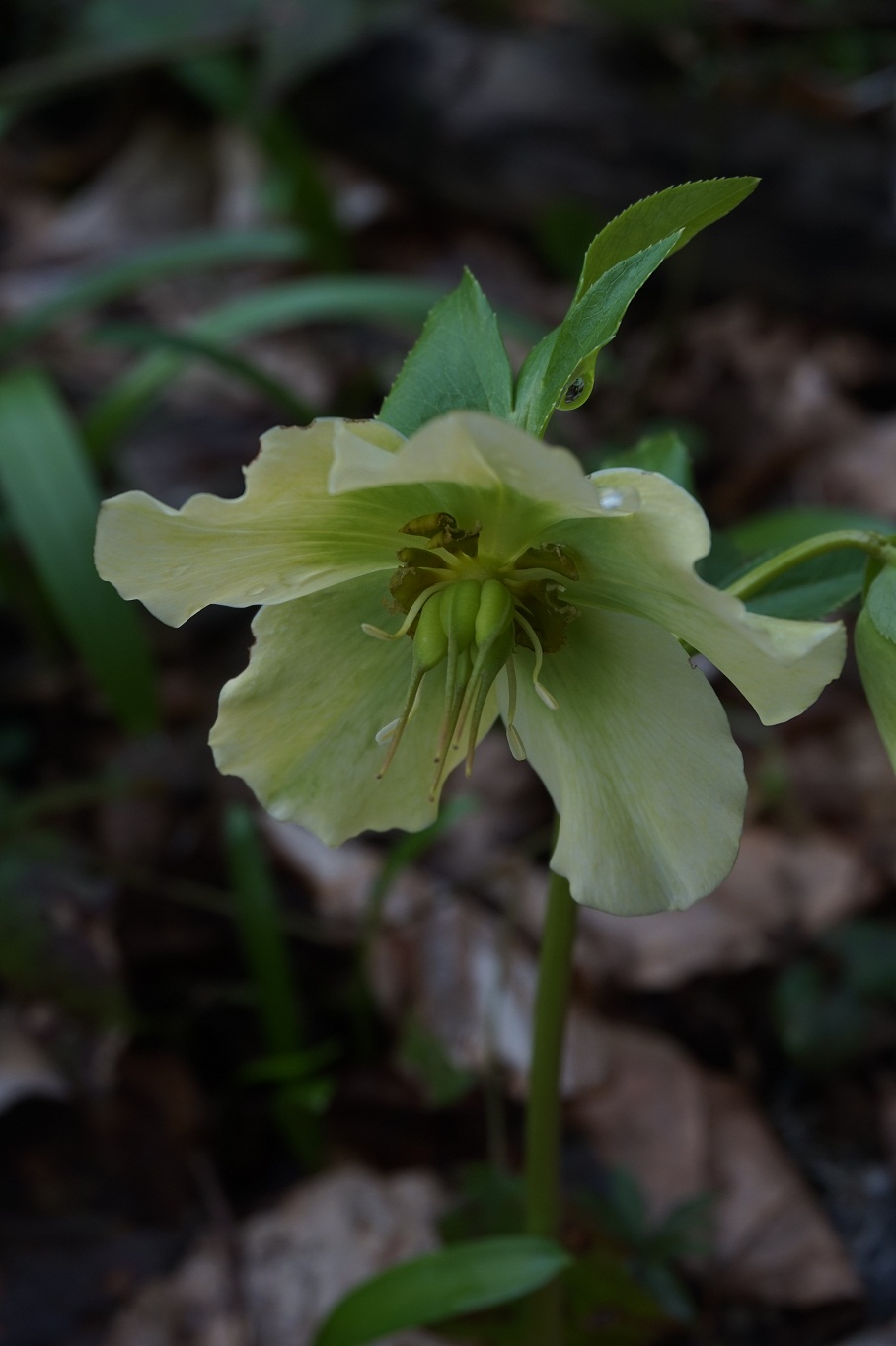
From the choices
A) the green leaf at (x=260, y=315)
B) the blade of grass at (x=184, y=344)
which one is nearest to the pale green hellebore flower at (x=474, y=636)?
the blade of grass at (x=184, y=344)

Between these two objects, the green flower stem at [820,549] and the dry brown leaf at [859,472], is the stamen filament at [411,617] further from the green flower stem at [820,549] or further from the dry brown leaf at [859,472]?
the dry brown leaf at [859,472]

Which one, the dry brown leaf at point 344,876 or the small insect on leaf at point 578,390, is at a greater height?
the small insect on leaf at point 578,390

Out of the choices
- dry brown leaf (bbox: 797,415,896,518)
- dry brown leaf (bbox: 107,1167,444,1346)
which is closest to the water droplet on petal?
dry brown leaf (bbox: 107,1167,444,1346)

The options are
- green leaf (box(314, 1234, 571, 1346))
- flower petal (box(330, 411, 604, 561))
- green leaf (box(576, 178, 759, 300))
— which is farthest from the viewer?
green leaf (box(314, 1234, 571, 1346))

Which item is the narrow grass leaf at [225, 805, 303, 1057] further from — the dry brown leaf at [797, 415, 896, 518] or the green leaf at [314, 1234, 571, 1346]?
the dry brown leaf at [797, 415, 896, 518]

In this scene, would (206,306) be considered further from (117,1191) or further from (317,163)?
(117,1191)

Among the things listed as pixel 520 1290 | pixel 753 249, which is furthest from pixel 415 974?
pixel 753 249
